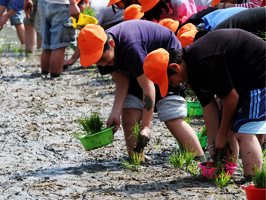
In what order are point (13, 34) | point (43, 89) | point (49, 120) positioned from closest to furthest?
point (49, 120) < point (43, 89) < point (13, 34)

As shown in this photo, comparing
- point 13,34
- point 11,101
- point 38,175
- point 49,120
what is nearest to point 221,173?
point 38,175

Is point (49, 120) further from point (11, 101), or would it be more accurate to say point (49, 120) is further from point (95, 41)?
point (95, 41)

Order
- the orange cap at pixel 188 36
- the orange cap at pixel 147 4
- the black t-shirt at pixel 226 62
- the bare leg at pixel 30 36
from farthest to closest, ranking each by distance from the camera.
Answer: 1. the bare leg at pixel 30 36
2. the orange cap at pixel 147 4
3. the orange cap at pixel 188 36
4. the black t-shirt at pixel 226 62

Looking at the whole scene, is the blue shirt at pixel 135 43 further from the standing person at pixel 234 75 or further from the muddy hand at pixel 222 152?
the muddy hand at pixel 222 152

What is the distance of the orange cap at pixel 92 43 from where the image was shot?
7.88ft

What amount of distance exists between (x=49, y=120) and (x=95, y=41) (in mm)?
1521

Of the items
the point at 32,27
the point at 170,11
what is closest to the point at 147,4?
the point at 170,11

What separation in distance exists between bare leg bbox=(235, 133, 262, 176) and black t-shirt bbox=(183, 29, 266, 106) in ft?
0.91

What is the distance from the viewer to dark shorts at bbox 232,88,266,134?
2133 mm

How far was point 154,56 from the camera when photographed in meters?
2.15

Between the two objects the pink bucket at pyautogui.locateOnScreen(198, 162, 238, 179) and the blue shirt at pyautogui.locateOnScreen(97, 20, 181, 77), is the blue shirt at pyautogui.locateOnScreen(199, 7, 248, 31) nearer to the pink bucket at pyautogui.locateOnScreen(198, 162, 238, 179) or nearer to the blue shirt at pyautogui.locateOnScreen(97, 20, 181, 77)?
the blue shirt at pyautogui.locateOnScreen(97, 20, 181, 77)

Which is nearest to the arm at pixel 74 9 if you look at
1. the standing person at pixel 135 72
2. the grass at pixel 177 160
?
the standing person at pixel 135 72

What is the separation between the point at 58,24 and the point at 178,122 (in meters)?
3.19

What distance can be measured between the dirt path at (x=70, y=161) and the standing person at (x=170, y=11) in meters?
1.04
